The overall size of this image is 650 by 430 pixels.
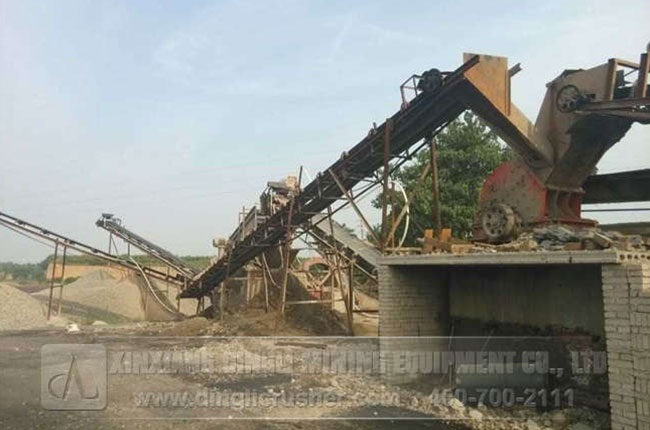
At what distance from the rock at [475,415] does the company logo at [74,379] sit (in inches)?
214

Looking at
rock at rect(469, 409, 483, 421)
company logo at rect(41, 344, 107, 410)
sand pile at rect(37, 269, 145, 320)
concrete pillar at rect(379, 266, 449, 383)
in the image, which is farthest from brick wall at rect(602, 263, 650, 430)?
sand pile at rect(37, 269, 145, 320)

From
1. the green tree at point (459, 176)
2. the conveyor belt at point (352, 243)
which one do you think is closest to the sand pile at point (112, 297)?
the conveyor belt at point (352, 243)

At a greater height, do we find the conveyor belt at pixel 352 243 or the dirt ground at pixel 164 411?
the conveyor belt at pixel 352 243

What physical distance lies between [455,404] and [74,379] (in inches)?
271

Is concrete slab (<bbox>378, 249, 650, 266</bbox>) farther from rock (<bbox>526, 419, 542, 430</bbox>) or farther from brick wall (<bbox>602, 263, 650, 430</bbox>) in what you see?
rock (<bbox>526, 419, 542, 430</bbox>)

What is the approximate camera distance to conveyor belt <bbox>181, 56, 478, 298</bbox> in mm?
10031

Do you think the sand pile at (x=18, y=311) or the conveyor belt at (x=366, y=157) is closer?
the conveyor belt at (x=366, y=157)

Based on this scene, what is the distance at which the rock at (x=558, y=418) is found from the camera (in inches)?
255

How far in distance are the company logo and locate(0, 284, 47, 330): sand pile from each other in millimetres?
8421

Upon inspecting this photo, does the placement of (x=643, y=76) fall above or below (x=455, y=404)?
above

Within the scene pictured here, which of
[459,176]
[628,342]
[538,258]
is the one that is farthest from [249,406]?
[459,176]

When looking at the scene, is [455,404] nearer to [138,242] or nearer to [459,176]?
[459,176]

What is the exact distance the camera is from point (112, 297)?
24.2 metres

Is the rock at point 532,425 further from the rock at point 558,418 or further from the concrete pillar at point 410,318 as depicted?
the concrete pillar at point 410,318
